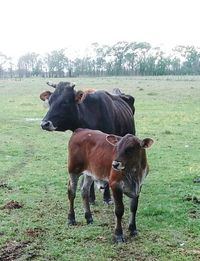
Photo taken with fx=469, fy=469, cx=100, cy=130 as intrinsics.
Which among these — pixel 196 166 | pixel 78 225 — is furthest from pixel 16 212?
pixel 196 166

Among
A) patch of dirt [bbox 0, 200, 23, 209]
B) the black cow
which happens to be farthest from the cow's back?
patch of dirt [bbox 0, 200, 23, 209]

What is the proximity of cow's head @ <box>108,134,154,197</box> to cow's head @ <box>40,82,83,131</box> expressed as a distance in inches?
70.6

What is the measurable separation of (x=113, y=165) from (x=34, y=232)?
5.67 ft

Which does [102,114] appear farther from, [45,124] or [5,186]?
[5,186]

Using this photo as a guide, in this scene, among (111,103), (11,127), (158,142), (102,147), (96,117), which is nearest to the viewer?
(102,147)

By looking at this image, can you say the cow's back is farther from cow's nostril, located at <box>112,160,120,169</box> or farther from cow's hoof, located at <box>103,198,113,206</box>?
cow's nostril, located at <box>112,160,120,169</box>

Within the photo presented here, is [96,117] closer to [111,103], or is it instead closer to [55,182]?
[111,103]

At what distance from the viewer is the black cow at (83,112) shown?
7.82 metres

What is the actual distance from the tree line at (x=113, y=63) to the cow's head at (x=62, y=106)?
8959cm

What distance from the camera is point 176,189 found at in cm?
909

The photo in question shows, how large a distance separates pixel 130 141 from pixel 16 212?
274cm

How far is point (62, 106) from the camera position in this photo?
25.8ft

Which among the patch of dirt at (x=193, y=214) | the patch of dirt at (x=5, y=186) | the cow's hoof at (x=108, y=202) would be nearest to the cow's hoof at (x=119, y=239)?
the patch of dirt at (x=193, y=214)

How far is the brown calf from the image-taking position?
6.04 meters
